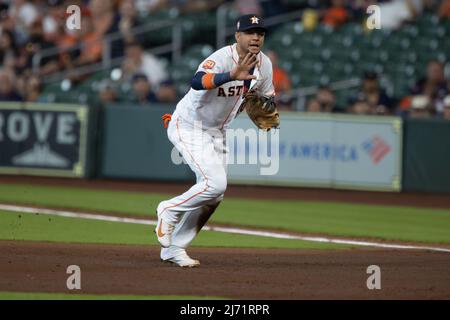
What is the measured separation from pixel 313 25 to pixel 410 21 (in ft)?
6.44

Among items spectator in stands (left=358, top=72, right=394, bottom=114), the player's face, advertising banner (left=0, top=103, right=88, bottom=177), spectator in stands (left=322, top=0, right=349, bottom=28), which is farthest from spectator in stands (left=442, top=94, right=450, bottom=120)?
the player's face

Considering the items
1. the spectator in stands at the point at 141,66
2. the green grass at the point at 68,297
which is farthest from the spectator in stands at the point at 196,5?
the green grass at the point at 68,297

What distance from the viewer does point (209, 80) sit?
313 inches

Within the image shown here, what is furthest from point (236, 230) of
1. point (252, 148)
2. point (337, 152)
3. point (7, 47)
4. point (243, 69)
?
point (7, 47)

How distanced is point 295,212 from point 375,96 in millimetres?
4505

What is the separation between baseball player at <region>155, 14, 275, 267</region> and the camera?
8281 mm

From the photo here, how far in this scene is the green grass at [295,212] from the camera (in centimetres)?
1230

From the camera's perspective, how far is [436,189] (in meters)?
17.2

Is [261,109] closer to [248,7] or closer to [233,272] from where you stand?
A: [233,272]

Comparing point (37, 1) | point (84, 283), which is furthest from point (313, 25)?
point (84, 283)

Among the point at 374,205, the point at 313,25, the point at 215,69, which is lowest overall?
the point at 374,205

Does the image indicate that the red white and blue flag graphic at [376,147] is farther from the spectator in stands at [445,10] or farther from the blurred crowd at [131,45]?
the spectator in stands at [445,10]

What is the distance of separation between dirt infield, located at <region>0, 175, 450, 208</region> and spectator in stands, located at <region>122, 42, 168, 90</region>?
242 cm
